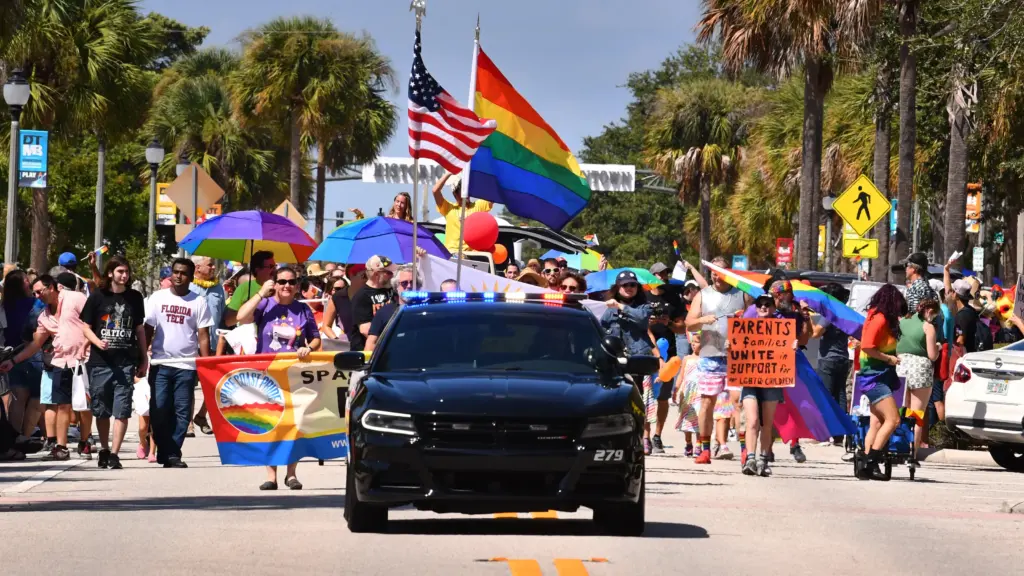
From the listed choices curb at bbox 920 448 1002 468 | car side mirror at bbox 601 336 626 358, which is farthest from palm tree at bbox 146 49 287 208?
car side mirror at bbox 601 336 626 358

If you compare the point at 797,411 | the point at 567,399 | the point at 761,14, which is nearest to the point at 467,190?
the point at 797,411

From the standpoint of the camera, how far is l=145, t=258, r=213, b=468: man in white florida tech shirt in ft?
54.5

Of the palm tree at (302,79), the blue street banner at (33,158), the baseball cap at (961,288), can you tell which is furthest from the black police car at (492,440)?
the palm tree at (302,79)

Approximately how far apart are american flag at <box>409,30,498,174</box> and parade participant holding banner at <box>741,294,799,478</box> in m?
3.43

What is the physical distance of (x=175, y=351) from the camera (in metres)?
16.8

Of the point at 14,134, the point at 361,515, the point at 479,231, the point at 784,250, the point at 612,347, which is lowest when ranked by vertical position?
the point at 361,515

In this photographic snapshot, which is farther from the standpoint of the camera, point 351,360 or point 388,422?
point 351,360

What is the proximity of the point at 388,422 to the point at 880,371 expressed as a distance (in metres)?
7.32

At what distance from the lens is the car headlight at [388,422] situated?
35.3ft

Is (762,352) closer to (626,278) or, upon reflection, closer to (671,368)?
(671,368)

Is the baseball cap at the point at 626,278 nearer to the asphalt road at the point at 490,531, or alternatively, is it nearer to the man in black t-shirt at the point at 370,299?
the asphalt road at the point at 490,531

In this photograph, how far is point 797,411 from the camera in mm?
18688

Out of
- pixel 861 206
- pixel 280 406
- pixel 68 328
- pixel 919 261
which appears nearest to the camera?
pixel 280 406

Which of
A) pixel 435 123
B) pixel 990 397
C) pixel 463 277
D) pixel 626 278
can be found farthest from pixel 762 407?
pixel 463 277
